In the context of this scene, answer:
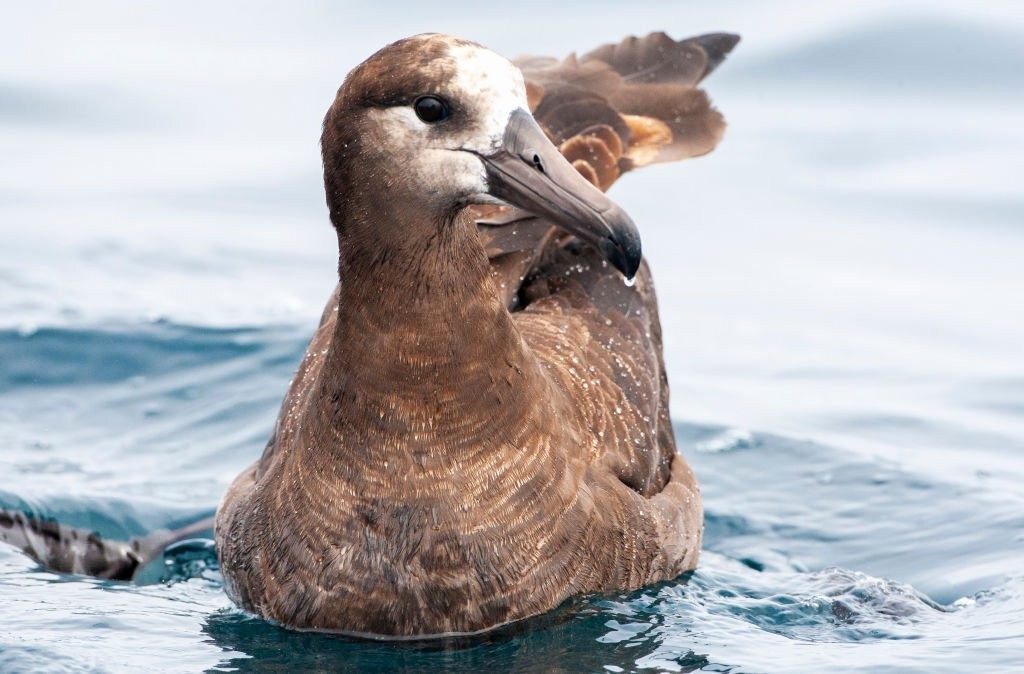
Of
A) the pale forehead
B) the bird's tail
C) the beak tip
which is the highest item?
the pale forehead

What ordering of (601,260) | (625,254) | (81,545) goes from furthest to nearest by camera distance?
(81,545) → (601,260) → (625,254)

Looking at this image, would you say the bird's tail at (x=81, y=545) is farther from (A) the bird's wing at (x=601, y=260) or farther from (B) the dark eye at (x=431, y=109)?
(B) the dark eye at (x=431, y=109)

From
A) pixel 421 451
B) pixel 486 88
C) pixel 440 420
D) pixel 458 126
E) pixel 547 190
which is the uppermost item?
Answer: pixel 486 88

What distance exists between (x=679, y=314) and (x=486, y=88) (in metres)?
5.86

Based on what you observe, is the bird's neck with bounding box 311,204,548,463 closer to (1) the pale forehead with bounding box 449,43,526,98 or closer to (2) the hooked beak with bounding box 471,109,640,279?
(2) the hooked beak with bounding box 471,109,640,279

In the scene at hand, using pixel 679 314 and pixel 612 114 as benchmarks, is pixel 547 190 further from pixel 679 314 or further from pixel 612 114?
pixel 679 314

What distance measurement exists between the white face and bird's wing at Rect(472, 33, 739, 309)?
1595 millimetres

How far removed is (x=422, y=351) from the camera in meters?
6.18

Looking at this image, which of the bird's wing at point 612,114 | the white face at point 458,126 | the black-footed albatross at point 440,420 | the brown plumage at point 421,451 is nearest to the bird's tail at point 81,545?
the black-footed albatross at point 440,420

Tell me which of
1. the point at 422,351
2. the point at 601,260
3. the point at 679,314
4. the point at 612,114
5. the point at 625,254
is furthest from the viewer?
the point at 679,314

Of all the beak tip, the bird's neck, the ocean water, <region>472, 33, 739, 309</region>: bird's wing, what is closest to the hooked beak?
the beak tip

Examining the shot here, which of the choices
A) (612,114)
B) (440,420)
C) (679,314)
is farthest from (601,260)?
(679,314)

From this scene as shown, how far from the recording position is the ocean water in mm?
6961

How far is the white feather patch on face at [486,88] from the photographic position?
19.3 ft
